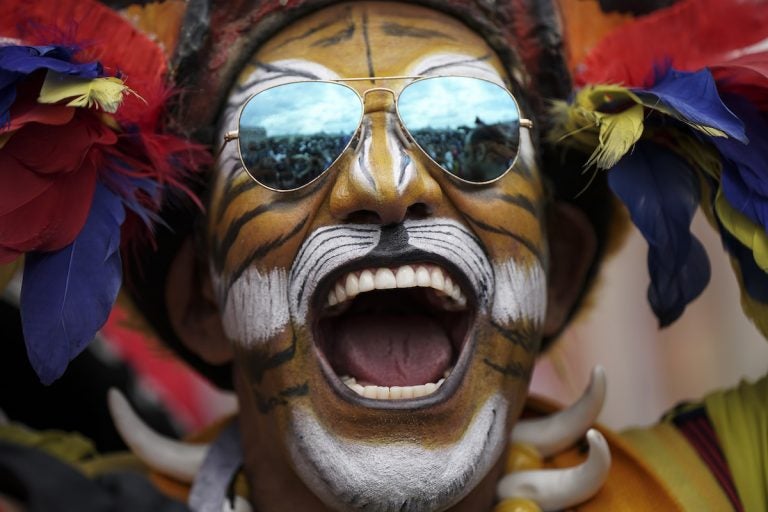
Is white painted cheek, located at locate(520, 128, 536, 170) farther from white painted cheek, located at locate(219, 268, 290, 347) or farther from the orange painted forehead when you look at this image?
white painted cheek, located at locate(219, 268, 290, 347)

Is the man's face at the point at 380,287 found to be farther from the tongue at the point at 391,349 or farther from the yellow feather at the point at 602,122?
the yellow feather at the point at 602,122

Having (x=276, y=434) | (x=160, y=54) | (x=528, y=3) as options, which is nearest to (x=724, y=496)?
(x=276, y=434)

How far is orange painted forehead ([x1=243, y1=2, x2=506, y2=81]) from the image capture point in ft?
7.20

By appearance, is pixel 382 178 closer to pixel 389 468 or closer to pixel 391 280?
pixel 391 280

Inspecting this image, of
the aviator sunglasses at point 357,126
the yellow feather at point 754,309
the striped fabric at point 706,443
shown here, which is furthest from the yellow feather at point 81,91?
the striped fabric at point 706,443

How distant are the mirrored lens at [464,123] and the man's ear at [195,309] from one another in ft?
2.05

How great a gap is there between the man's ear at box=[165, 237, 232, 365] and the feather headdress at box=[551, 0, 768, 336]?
2.59 feet

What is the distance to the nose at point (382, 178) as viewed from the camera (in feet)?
6.54

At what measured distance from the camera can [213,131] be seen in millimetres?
2312

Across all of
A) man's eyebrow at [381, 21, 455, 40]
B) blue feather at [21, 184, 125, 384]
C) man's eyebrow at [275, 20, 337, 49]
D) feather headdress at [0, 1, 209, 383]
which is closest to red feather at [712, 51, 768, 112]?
man's eyebrow at [381, 21, 455, 40]

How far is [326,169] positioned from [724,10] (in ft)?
2.79

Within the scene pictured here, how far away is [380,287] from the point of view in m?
2.02

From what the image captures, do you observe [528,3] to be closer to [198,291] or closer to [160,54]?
[160,54]

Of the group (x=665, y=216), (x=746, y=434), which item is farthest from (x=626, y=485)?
(x=665, y=216)
